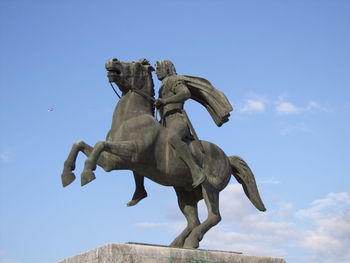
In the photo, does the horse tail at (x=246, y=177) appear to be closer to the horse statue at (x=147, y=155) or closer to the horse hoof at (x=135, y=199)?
the horse statue at (x=147, y=155)

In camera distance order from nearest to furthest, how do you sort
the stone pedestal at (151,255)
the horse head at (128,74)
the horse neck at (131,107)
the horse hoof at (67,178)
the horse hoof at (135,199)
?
the stone pedestal at (151,255), the horse hoof at (67,178), the horse neck at (131,107), the horse head at (128,74), the horse hoof at (135,199)

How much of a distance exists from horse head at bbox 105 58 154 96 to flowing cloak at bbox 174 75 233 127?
0.74 meters

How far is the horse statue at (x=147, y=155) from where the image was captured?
→ 8906 millimetres

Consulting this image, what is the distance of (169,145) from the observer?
938cm

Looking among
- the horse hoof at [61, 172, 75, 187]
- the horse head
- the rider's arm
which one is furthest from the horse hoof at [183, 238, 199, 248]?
the horse head

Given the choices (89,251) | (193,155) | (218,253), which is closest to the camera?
(89,251)

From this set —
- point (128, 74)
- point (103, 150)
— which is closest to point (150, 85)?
point (128, 74)

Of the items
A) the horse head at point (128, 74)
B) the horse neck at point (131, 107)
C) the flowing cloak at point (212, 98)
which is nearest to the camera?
the horse neck at point (131, 107)

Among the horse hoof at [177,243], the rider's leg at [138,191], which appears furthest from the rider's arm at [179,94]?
the horse hoof at [177,243]

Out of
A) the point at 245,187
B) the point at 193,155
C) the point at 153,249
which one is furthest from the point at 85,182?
the point at 245,187

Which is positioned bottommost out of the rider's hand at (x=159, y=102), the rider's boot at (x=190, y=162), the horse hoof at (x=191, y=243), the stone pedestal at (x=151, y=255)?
the stone pedestal at (x=151, y=255)

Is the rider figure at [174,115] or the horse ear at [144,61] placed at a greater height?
the horse ear at [144,61]

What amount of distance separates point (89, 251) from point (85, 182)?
976 millimetres

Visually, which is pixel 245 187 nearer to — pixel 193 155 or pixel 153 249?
pixel 193 155
